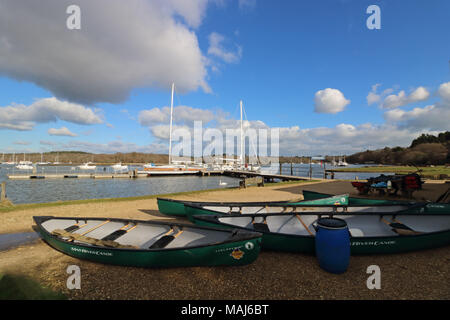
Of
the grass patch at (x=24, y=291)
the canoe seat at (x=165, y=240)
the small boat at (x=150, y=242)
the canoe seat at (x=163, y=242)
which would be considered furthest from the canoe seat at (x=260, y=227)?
the grass patch at (x=24, y=291)

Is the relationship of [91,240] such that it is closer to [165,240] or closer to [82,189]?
[165,240]

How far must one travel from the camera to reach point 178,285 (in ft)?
14.0

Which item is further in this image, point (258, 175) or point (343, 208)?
point (258, 175)

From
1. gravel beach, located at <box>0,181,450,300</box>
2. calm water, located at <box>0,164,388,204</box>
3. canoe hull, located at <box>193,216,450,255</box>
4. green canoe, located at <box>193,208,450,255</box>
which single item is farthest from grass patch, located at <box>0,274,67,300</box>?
calm water, located at <box>0,164,388,204</box>

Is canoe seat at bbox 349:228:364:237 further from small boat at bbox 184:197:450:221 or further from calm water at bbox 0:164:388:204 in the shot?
calm water at bbox 0:164:388:204


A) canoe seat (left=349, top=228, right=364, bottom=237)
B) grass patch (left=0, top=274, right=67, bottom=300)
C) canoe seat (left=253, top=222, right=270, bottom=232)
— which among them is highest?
canoe seat (left=253, top=222, right=270, bottom=232)

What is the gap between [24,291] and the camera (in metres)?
4.09

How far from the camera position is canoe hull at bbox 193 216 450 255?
17.4ft

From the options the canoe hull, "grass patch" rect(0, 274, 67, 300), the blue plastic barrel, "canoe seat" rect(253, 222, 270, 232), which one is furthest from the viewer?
"canoe seat" rect(253, 222, 270, 232)

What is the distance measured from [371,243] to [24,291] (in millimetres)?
8198

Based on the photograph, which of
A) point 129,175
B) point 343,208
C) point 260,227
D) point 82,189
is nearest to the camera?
point 260,227

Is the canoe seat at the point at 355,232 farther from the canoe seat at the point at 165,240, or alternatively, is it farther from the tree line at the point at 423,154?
the tree line at the point at 423,154


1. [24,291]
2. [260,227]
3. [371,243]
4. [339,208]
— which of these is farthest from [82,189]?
[371,243]
